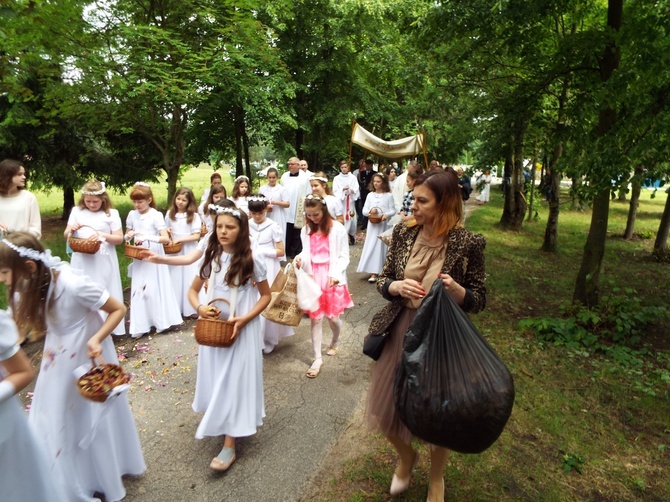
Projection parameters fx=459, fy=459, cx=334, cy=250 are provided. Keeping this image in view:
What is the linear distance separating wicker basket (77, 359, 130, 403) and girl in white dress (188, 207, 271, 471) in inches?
31.9

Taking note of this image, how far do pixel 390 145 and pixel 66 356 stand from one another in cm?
1223

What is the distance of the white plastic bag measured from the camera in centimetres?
497

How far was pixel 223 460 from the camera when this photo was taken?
3.51 m

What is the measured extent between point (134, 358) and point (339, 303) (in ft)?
8.56

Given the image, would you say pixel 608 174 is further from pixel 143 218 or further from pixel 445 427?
pixel 143 218

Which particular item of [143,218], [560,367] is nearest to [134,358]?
[143,218]

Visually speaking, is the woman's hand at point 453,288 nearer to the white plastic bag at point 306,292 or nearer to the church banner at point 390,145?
the white plastic bag at point 306,292

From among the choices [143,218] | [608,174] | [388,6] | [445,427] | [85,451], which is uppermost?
[388,6]

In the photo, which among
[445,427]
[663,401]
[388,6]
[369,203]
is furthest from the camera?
[388,6]

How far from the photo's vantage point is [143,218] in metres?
6.28

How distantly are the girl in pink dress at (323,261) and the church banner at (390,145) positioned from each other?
898 centimetres

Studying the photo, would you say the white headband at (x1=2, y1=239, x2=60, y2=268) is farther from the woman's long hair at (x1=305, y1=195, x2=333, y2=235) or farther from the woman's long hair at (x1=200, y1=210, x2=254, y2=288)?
the woman's long hair at (x1=305, y1=195, x2=333, y2=235)

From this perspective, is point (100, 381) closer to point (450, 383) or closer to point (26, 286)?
point (26, 286)

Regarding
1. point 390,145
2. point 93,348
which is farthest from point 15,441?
point 390,145
